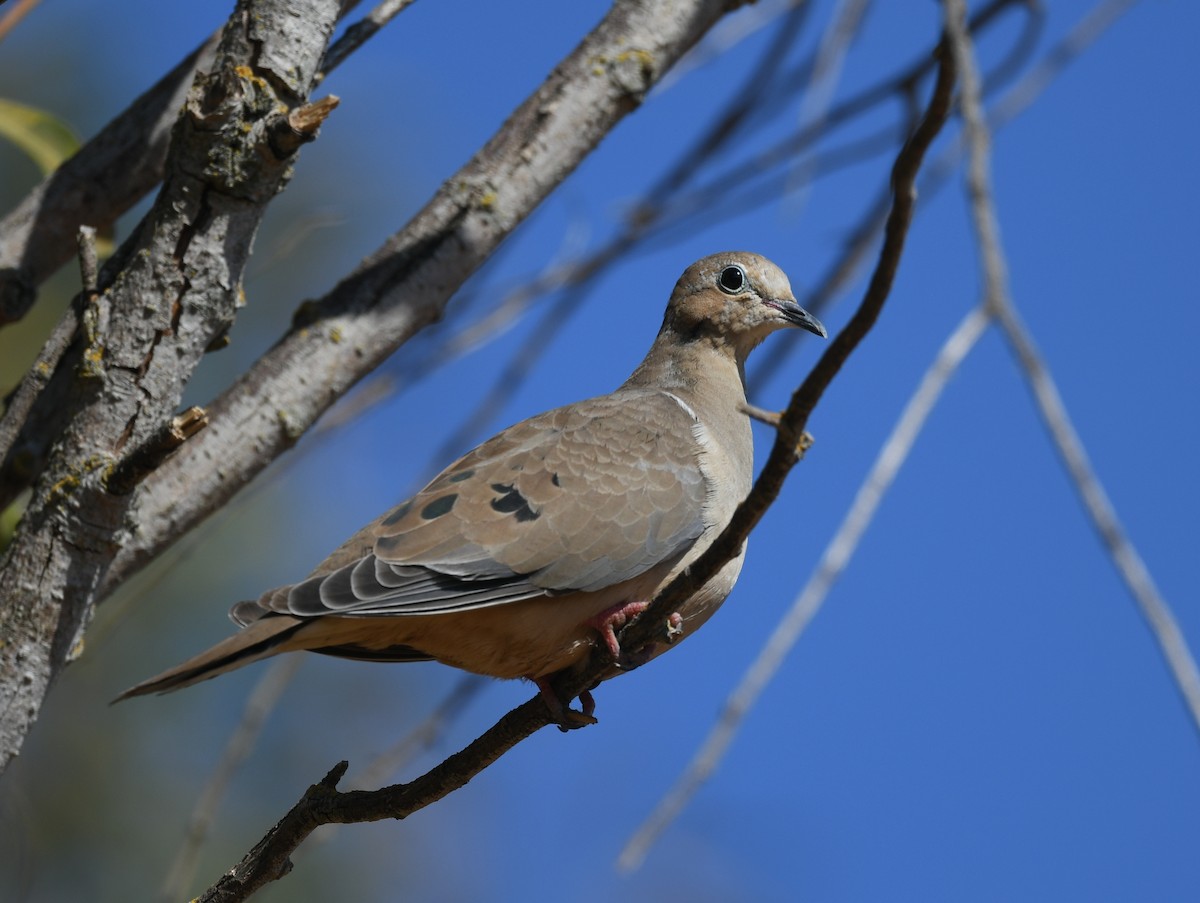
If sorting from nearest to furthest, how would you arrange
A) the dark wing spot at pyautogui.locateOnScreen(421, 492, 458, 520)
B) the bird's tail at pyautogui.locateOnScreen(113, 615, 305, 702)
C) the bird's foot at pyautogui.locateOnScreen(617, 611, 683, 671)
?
1. the bird's tail at pyautogui.locateOnScreen(113, 615, 305, 702)
2. the bird's foot at pyautogui.locateOnScreen(617, 611, 683, 671)
3. the dark wing spot at pyautogui.locateOnScreen(421, 492, 458, 520)

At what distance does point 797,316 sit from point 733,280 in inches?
12.2

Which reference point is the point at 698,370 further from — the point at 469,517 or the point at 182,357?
the point at 182,357

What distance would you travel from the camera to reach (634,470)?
147 inches

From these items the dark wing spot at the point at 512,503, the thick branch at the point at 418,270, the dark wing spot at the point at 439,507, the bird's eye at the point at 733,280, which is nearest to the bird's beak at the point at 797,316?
the bird's eye at the point at 733,280

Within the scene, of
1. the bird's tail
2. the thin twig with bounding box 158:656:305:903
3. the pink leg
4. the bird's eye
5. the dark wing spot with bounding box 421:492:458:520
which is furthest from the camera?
the bird's eye

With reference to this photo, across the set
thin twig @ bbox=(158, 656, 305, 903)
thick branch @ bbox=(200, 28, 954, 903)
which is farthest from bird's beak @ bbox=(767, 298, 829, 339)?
thin twig @ bbox=(158, 656, 305, 903)

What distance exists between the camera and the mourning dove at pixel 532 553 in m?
3.21

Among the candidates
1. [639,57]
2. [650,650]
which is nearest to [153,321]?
[650,650]

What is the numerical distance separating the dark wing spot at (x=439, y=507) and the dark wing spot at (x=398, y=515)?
0.06m

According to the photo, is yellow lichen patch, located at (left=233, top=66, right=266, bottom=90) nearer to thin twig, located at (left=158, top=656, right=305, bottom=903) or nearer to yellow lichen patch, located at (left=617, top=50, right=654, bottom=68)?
yellow lichen patch, located at (left=617, top=50, right=654, bottom=68)

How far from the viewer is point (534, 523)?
11.6 feet

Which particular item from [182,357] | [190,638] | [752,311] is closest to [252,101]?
[182,357]

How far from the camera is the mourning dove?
3.21m

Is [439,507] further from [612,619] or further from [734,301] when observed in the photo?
[734,301]
